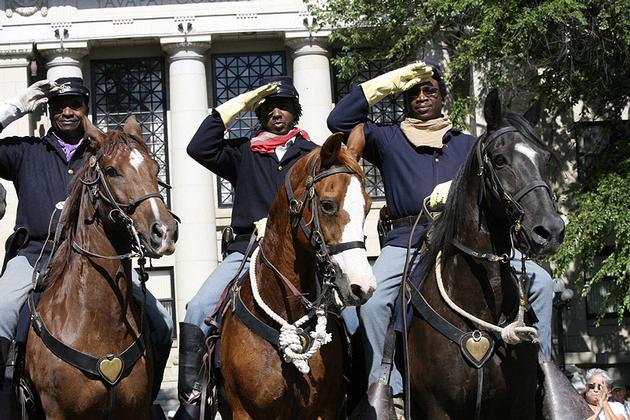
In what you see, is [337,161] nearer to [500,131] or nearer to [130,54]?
[500,131]

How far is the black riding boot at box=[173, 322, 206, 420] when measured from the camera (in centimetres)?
924

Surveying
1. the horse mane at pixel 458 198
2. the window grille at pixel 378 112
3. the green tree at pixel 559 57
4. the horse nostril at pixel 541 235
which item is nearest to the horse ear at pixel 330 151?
the horse mane at pixel 458 198

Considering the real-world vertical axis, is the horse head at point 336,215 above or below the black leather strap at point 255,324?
above

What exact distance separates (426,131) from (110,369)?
3231 mm

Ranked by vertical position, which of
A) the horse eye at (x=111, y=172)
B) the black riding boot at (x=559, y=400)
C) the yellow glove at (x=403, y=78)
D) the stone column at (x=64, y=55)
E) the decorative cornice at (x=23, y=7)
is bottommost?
the black riding boot at (x=559, y=400)

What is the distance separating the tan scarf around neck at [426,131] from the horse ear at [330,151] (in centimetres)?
172

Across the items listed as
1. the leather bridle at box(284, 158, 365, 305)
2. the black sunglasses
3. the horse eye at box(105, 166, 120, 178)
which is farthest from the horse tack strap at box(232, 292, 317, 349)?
the black sunglasses

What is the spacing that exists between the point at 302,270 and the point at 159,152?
25.0m

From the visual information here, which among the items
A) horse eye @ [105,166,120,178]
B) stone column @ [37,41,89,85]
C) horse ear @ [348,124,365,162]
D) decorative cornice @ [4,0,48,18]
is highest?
decorative cornice @ [4,0,48,18]

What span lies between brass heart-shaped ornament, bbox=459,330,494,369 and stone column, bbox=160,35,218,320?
23.4 meters

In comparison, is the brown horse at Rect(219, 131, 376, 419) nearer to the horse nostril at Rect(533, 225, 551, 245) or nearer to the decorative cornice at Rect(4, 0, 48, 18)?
the horse nostril at Rect(533, 225, 551, 245)

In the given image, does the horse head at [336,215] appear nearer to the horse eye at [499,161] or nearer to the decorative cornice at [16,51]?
the horse eye at [499,161]

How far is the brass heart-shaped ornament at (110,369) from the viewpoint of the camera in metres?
8.43

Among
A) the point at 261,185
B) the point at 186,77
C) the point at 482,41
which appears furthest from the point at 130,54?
the point at 261,185
